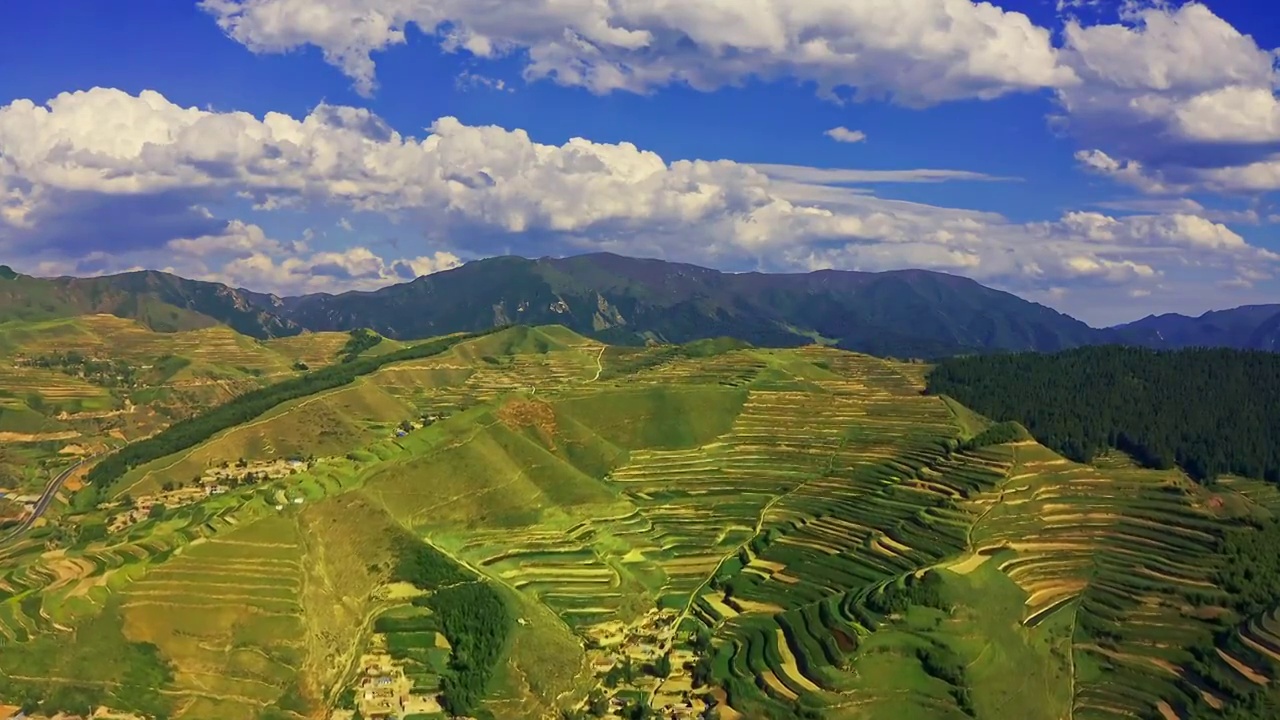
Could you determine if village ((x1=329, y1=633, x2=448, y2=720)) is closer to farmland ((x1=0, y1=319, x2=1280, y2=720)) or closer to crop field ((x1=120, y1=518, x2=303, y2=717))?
farmland ((x1=0, y1=319, x2=1280, y2=720))

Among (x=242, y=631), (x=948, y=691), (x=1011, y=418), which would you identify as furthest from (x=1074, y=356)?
(x=242, y=631)

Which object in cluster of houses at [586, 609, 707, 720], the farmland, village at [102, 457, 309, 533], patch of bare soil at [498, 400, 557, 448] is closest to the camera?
the farmland

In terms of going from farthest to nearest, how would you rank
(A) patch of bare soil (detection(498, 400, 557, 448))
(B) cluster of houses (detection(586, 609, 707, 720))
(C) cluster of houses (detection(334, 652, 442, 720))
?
1. (A) patch of bare soil (detection(498, 400, 557, 448))
2. (B) cluster of houses (detection(586, 609, 707, 720))
3. (C) cluster of houses (detection(334, 652, 442, 720))

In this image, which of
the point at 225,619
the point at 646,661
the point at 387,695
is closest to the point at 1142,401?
the point at 646,661

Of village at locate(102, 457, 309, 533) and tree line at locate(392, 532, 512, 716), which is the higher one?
village at locate(102, 457, 309, 533)

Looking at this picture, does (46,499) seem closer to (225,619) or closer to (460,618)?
(225,619)

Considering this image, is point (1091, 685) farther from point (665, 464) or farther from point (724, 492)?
point (665, 464)

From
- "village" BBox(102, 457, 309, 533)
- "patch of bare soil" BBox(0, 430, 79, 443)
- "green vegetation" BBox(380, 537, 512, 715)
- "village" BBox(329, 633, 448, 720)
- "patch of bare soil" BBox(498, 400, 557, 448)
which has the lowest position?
"village" BBox(329, 633, 448, 720)

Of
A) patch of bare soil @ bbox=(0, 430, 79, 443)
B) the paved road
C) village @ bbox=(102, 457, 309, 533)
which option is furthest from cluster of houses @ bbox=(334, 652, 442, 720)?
patch of bare soil @ bbox=(0, 430, 79, 443)
